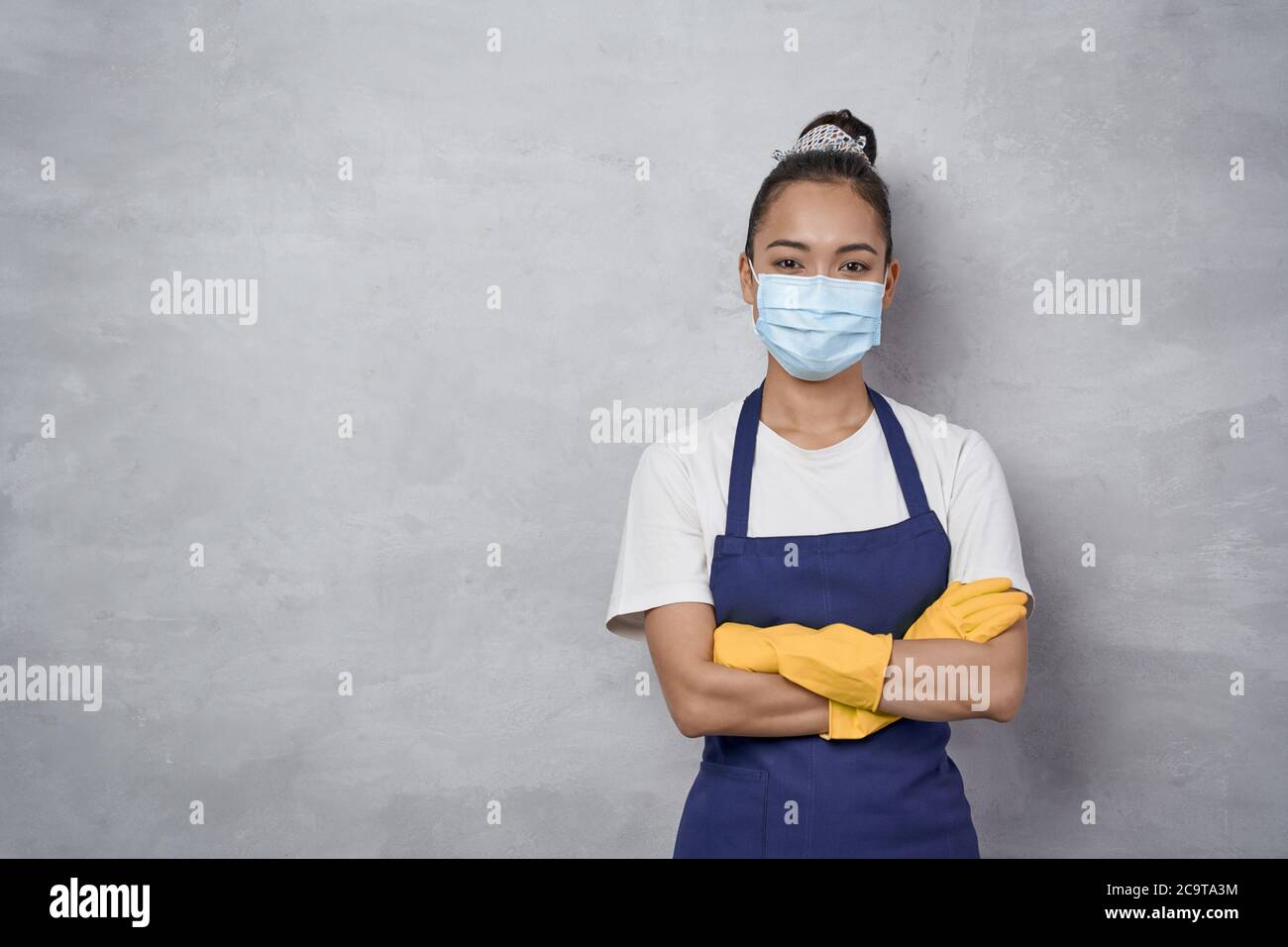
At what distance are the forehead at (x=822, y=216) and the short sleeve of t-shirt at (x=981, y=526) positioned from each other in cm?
39

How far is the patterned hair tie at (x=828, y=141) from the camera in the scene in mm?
1620

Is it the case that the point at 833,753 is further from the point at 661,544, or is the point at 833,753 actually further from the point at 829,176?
the point at 829,176

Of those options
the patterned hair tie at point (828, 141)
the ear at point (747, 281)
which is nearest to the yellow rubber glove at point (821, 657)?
the ear at point (747, 281)

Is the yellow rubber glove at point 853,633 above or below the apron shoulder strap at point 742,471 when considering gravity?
below

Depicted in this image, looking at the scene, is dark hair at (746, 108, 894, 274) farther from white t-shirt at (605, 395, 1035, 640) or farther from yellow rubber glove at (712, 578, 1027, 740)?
yellow rubber glove at (712, 578, 1027, 740)

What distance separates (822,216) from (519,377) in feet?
2.42

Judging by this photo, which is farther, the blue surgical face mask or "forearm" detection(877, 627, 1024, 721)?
the blue surgical face mask

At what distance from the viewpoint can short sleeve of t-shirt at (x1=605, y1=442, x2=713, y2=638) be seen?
1.44 meters

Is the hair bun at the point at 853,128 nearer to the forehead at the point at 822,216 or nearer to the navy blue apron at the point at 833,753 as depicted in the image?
the forehead at the point at 822,216

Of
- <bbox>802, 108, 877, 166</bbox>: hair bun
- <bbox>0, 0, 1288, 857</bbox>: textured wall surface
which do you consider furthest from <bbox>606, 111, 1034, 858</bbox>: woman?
<bbox>0, 0, 1288, 857</bbox>: textured wall surface

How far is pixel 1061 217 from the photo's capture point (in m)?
1.94

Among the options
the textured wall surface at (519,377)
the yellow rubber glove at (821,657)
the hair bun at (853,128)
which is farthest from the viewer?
the textured wall surface at (519,377)

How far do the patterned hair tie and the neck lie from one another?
37 cm

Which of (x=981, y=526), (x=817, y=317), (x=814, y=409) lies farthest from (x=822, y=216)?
(x=981, y=526)
